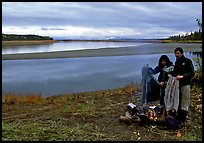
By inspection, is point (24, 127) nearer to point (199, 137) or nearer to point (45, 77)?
point (199, 137)

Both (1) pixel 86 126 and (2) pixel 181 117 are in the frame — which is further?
(2) pixel 181 117

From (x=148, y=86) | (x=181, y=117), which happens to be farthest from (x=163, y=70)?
(x=181, y=117)

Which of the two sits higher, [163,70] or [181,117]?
[163,70]

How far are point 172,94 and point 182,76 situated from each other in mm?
371

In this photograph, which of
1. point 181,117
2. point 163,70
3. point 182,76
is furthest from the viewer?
point 163,70

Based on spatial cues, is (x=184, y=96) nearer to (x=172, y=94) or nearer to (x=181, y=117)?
(x=172, y=94)

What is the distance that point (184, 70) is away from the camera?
17.4 ft

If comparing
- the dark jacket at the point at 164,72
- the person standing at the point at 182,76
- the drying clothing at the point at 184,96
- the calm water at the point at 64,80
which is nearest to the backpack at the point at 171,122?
the person standing at the point at 182,76

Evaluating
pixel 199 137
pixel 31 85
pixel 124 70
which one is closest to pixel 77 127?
pixel 199 137

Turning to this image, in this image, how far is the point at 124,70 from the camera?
18094 mm

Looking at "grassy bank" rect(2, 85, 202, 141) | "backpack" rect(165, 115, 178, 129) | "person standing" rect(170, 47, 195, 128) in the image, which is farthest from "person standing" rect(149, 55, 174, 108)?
"grassy bank" rect(2, 85, 202, 141)

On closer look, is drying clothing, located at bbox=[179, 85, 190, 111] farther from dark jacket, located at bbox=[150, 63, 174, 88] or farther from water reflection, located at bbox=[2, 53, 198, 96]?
water reflection, located at bbox=[2, 53, 198, 96]

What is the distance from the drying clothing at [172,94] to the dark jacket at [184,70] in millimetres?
109

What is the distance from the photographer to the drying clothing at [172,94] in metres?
5.36
